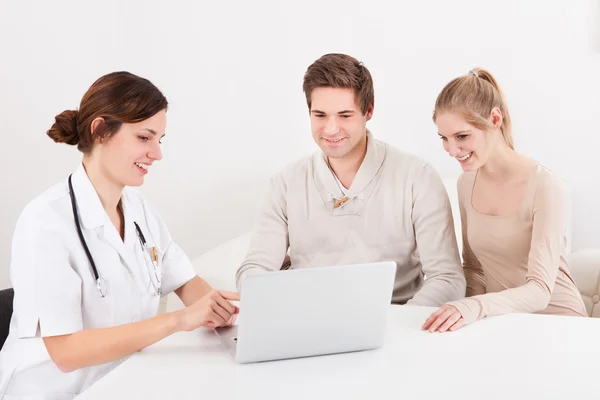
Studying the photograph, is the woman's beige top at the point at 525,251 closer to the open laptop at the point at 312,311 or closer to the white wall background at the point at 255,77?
the open laptop at the point at 312,311

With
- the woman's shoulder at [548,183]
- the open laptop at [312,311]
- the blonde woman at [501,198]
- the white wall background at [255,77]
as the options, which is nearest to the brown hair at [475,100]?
the blonde woman at [501,198]

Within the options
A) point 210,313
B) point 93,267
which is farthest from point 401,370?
point 93,267

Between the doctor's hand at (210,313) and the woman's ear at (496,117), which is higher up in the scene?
the woman's ear at (496,117)

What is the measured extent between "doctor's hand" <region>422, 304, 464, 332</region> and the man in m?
0.48

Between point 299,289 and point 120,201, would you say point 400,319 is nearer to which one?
point 299,289

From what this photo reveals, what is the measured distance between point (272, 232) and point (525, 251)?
71 centimetres

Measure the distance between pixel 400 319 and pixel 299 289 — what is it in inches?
14.5

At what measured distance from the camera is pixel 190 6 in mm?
3244

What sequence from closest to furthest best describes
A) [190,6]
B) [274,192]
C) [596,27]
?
[274,192]
[596,27]
[190,6]

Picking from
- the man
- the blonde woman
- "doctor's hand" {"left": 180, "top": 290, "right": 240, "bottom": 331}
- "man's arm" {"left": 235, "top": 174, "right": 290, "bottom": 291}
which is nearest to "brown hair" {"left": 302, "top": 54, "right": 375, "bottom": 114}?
the man

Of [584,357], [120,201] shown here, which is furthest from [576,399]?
[120,201]

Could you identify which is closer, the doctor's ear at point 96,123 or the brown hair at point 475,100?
the doctor's ear at point 96,123

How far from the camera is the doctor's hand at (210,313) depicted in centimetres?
141

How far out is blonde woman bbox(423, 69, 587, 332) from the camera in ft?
5.86
